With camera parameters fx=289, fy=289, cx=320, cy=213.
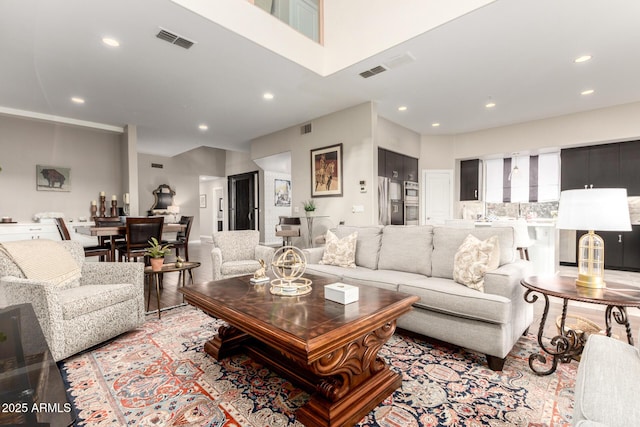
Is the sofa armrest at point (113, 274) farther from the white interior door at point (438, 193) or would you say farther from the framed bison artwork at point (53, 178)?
the white interior door at point (438, 193)

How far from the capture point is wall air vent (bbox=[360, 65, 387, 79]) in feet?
12.7

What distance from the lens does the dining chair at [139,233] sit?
153 inches

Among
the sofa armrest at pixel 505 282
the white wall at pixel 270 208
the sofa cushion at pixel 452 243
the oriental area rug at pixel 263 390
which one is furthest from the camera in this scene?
the white wall at pixel 270 208

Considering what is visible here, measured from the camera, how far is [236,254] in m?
3.97

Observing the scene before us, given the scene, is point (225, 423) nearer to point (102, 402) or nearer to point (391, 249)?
point (102, 402)

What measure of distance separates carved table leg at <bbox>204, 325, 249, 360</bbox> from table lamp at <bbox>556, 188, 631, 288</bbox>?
2.48 m

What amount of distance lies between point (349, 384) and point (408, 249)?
5.83ft

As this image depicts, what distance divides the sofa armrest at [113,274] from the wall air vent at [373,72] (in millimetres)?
3607

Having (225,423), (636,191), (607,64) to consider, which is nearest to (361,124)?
(607,64)

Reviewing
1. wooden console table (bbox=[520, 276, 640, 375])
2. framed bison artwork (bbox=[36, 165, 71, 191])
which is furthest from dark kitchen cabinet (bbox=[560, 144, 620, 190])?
framed bison artwork (bbox=[36, 165, 71, 191])

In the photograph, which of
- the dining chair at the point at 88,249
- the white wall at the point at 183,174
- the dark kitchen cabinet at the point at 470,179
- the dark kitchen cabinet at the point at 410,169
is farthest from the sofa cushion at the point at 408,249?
the white wall at the point at 183,174

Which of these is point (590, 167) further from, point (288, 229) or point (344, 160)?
point (288, 229)

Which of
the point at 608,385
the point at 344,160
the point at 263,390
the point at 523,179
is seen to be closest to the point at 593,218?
the point at 608,385

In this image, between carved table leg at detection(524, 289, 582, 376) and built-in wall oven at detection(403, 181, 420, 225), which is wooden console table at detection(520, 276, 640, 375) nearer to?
carved table leg at detection(524, 289, 582, 376)
